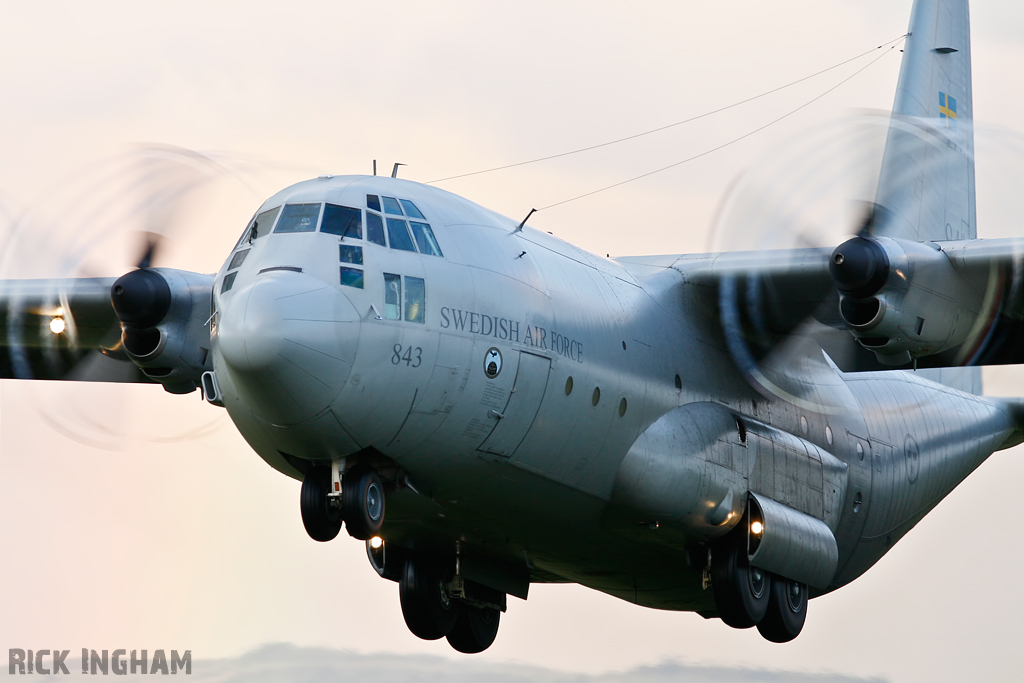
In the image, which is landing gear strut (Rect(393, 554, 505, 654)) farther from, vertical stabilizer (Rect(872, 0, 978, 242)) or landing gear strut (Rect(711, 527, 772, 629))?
vertical stabilizer (Rect(872, 0, 978, 242))

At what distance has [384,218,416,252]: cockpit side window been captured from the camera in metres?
11.4

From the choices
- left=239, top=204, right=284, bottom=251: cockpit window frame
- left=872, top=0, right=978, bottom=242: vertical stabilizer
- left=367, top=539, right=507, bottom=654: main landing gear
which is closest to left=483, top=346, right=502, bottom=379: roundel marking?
left=239, top=204, right=284, bottom=251: cockpit window frame

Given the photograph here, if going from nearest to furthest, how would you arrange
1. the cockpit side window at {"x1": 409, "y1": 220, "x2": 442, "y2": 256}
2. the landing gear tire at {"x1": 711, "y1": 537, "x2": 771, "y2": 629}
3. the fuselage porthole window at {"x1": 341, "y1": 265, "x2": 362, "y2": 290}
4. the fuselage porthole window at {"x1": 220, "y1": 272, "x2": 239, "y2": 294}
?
the fuselage porthole window at {"x1": 341, "y1": 265, "x2": 362, "y2": 290}
the fuselage porthole window at {"x1": 220, "y1": 272, "x2": 239, "y2": 294}
the cockpit side window at {"x1": 409, "y1": 220, "x2": 442, "y2": 256}
the landing gear tire at {"x1": 711, "y1": 537, "x2": 771, "y2": 629}

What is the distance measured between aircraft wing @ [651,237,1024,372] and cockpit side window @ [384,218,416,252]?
4221mm

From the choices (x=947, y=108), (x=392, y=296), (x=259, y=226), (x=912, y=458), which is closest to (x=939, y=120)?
(x=947, y=108)

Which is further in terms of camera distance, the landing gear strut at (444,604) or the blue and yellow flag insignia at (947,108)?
the blue and yellow flag insignia at (947,108)

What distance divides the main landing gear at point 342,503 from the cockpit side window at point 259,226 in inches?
77.5

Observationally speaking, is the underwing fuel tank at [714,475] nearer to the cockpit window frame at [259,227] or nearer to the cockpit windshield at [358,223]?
the cockpit windshield at [358,223]

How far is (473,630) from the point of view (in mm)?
15930

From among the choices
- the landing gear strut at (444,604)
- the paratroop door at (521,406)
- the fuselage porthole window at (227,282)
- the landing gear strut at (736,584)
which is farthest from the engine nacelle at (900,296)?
the fuselage porthole window at (227,282)

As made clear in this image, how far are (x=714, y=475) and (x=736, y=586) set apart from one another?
4.02 ft

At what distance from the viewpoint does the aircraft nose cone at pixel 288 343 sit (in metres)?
10.3

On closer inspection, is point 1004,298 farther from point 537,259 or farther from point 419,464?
point 419,464

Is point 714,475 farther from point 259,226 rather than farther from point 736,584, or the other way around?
point 259,226
